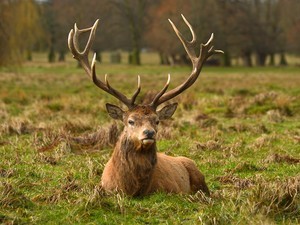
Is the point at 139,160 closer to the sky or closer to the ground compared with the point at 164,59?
closer to the sky

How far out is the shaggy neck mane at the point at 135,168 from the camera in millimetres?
6895

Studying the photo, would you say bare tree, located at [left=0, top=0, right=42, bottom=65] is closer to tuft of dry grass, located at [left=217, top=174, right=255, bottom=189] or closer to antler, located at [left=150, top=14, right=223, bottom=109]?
antler, located at [left=150, top=14, right=223, bottom=109]

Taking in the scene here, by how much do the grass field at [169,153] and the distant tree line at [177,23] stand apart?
23.7 metres

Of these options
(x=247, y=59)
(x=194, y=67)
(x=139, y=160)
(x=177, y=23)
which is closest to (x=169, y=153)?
(x=194, y=67)

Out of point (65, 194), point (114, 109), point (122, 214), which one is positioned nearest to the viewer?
point (122, 214)

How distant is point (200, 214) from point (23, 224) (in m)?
1.82

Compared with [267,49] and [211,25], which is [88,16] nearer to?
[211,25]

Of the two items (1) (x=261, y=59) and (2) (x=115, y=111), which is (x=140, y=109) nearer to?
(2) (x=115, y=111)

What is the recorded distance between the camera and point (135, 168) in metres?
6.90

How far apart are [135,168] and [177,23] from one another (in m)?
37.8

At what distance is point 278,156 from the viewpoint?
31.8 feet

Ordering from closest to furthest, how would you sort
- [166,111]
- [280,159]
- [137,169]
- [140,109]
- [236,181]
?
[137,169]
[140,109]
[166,111]
[236,181]
[280,159]

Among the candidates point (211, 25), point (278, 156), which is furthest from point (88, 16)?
point (278, 156)

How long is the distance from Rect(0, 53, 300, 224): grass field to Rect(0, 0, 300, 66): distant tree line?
23744 millimetres
